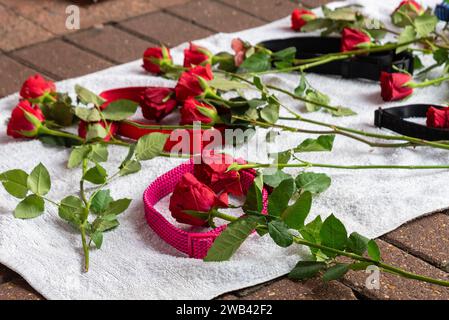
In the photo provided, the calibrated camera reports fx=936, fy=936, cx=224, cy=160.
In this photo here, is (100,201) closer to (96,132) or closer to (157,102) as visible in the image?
(96,132)

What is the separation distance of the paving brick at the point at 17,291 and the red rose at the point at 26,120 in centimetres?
36

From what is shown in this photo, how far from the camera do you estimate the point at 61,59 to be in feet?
6.39

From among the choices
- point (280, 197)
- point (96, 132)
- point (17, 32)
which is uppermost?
point (280, 197)

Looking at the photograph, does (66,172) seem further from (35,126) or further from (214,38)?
(214,38)

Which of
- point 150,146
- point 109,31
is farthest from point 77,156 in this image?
point 109,31

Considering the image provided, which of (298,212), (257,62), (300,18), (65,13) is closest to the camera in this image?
(298,212)

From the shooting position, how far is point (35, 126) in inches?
60.1

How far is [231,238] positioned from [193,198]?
Answer: 87 mm

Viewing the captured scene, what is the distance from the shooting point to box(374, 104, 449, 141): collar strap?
1.52 m

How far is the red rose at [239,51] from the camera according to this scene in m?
1.74

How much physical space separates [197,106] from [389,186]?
32 centimetres

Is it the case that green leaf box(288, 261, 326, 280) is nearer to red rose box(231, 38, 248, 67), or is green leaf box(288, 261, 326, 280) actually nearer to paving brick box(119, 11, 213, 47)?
red rose box(231, 38, 248, 67)

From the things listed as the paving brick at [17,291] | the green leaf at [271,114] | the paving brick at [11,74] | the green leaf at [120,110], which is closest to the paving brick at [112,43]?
the paving brick at [11,74]

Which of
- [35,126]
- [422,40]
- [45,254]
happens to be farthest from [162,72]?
[45,254]
